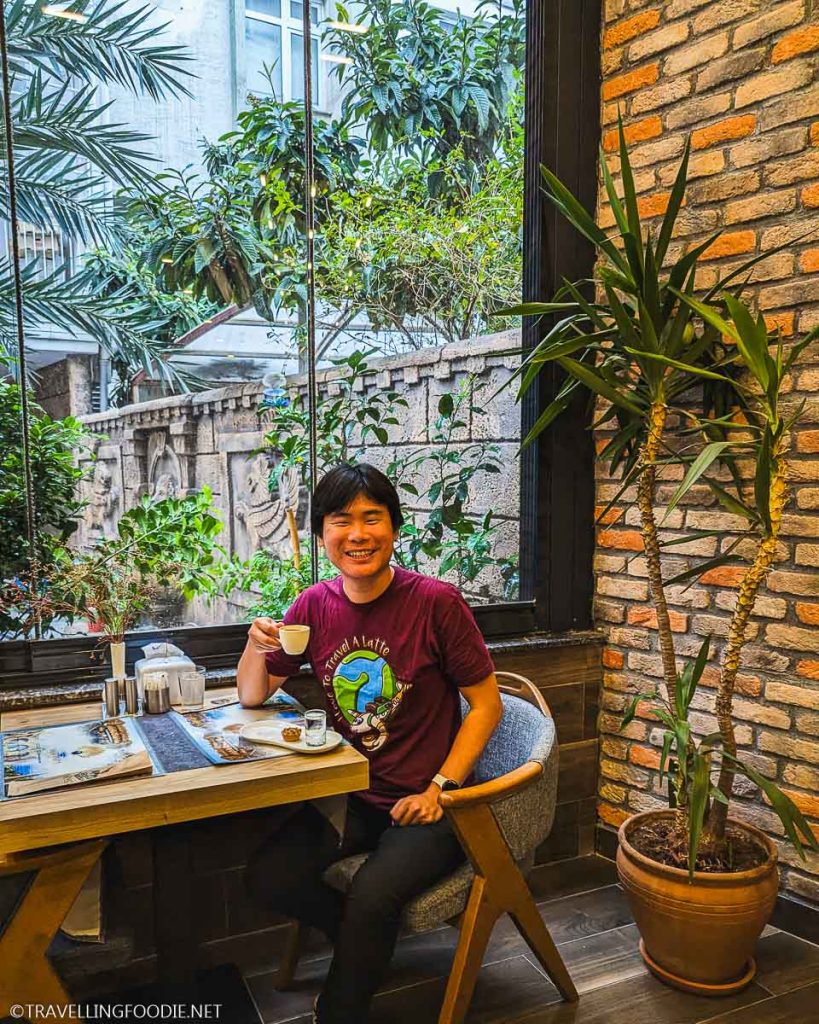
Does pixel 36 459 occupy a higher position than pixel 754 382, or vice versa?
pixel 754 382

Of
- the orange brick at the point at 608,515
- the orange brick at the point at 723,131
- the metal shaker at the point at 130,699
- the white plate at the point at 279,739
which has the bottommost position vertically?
the white plate at the point at 279,739

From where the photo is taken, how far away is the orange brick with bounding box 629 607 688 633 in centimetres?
256

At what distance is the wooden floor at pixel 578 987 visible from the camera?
78.6 inches

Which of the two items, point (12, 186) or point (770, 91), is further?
point (770, 91)

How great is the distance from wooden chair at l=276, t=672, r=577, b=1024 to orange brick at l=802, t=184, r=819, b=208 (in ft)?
4.82

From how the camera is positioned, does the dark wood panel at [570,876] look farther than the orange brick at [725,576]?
Yes

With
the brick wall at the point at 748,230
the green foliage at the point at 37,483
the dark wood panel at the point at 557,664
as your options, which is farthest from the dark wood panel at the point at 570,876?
the green foliage at the point at 37,483

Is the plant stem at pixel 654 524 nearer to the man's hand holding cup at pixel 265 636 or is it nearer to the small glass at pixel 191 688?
the man's hand holding cup at pixel 265 636

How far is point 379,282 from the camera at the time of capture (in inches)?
104

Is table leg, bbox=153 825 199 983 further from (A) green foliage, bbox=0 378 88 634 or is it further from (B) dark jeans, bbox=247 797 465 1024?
(A) green foliage, bbox=0 378 88 634

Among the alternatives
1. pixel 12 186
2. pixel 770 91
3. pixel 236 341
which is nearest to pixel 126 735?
pixel 236 341

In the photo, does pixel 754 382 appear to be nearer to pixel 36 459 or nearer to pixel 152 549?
pixel 152 549

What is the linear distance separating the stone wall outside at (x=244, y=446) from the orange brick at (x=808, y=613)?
35.8 inches

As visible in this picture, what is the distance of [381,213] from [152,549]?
1233 mm
